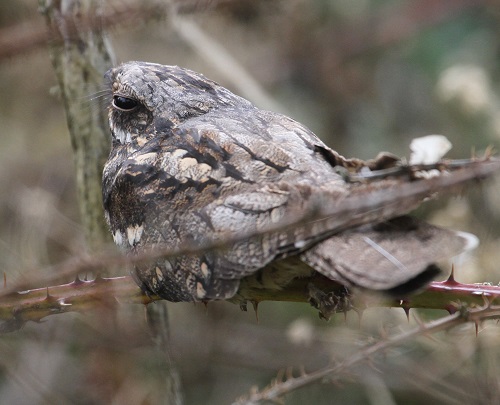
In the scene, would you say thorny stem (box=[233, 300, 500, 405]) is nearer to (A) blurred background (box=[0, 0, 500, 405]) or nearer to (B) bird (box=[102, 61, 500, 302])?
(B) bird (box=[102, 61, 500, 302])

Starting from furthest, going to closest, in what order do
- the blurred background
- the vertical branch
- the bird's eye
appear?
the blurred background, the vertical branch, the bird's eye

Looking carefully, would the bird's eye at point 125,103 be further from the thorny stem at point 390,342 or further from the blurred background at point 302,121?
the thorny stem at point 390,342

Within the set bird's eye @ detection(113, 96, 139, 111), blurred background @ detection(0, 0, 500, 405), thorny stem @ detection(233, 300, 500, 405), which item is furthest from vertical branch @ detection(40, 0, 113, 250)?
thorny stem @ detection(233, 300, 500, 405)

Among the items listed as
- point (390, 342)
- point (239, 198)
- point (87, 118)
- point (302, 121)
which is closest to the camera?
point (390, 342)

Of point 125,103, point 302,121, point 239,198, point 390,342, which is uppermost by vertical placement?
point 302,121

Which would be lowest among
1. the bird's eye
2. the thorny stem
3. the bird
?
the thorny stem

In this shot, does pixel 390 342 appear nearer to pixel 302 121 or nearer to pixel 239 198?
pixel 239 198

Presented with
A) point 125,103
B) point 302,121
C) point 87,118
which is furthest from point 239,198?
point 302,121
